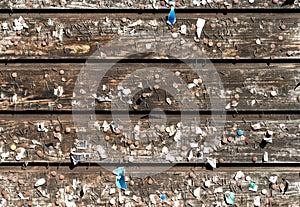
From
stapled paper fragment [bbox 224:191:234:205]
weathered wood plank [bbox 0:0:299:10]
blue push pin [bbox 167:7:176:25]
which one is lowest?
stapled paper fragment [bbox 224:191:234:205]

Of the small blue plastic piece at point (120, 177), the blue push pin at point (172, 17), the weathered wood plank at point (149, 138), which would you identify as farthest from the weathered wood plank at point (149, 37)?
Result: the small blue plastic piece at point (120, 177)

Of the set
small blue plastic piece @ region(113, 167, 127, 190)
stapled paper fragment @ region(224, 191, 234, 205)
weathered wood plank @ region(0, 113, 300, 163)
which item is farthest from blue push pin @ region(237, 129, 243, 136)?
small blue plastic piece @ region(113, 167, 127, 190)

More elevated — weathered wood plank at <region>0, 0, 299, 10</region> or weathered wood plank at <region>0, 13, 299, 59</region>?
weathered wood plank at <region>0, 0, 299, 10</region>

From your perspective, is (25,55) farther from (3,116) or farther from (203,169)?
(203,169)

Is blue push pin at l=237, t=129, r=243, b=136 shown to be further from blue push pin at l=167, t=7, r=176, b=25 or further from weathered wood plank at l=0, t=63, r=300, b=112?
blue push pin at l=167, t=7, r=176, b=25

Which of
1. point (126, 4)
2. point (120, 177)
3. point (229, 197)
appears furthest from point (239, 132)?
point (126, 4)

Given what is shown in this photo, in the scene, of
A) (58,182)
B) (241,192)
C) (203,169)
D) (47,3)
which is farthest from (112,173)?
(47,3)
